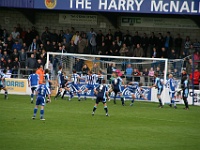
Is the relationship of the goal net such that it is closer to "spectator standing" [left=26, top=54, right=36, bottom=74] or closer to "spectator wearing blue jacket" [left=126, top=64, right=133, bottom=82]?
"spectator wearing blue jacket" [left=126, top=64, right=133, bottom=82]

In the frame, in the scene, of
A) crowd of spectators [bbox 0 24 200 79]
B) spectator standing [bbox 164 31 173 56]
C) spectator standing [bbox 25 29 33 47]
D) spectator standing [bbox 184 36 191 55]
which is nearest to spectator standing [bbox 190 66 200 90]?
crowd of spectators [bbox 0 24 200 79]

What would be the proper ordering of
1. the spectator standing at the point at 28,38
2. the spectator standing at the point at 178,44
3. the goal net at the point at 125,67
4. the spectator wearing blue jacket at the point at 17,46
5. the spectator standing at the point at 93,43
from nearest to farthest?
the goal net at the point at 125,67
the spectator standing at the point at 178,44
the spectator standing at the point at 93,43
the spectator wearing blue jacket at the point at 17,46
the spectator standing at the point at 28,38

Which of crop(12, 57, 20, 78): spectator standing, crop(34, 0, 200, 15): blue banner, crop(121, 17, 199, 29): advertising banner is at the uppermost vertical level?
crop(34, 0, 200, 15): blue banner

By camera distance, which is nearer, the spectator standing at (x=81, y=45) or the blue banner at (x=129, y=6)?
the blue banner at (x=129, y=6)

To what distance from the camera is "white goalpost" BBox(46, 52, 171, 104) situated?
36.8 meters

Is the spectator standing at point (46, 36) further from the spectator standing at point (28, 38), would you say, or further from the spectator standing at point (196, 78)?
the spectator standing at point (196, 78)

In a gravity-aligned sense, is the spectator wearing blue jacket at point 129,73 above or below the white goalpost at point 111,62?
below

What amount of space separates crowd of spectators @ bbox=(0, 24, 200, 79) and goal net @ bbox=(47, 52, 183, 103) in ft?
2.78

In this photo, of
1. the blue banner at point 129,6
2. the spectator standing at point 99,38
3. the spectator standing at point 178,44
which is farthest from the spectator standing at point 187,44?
the spectator standing at point 99,38

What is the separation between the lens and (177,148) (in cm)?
1905

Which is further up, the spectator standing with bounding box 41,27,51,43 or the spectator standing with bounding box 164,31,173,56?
the spectator standing with bounding box 41,27,51,43

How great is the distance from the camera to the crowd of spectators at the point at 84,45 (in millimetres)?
39500

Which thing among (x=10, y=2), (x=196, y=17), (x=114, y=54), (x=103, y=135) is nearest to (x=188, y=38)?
(x=196, y=17)

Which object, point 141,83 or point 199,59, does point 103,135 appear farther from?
point 199,59
